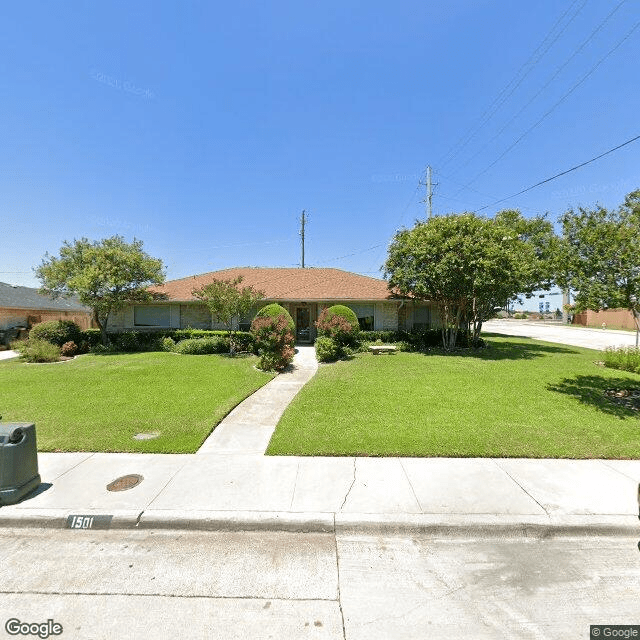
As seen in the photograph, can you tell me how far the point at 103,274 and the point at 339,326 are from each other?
11782mm

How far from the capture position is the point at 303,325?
67.1 ft

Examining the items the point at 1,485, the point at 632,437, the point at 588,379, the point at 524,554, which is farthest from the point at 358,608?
the point at 588,379

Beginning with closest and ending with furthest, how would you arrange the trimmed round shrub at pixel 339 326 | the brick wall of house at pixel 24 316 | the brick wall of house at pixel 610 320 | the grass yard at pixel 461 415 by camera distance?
the grass yard at pixel 461 415
the trimmed round shrub at pixel 339 326
the brick wall of house at pixel 24 316
the brick wall of house at pixel 610 320

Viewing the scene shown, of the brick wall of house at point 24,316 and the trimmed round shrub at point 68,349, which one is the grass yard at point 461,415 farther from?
the brick wall of house at point 24,316

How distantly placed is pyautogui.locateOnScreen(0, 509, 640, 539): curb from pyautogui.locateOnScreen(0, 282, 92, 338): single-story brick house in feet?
67.6

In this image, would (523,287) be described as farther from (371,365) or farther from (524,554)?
(524,554)

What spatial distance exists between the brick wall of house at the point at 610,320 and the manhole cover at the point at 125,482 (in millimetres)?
47445

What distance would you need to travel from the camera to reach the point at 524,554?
3.13m

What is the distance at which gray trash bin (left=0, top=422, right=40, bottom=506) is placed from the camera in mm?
3707

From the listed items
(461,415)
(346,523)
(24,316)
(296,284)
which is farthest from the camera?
(24,316)

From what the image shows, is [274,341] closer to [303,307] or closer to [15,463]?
[303,307]

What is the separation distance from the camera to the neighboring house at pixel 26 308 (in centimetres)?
1988

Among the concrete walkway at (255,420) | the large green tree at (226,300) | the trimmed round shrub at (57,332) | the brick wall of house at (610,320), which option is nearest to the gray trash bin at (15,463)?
the concrete walkway at (255,420)

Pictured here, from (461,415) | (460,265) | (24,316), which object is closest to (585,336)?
(460,265)
